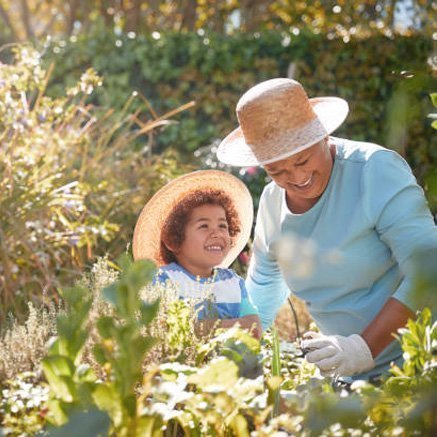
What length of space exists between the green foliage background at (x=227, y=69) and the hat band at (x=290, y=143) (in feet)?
15.5

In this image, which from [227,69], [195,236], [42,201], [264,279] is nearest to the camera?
A: [264,279]

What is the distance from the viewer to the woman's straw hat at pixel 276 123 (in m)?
2.58

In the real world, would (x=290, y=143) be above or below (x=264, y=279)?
above

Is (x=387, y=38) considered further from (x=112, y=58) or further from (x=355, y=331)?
(x=355, y=331)

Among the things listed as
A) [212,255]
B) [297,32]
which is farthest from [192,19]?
[212,255]

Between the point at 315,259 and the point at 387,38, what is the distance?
5437 millimetres

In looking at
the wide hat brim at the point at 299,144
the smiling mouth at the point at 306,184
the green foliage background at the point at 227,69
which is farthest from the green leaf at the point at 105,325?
the green foliage background at the point at 227,69

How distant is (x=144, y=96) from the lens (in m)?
7.58

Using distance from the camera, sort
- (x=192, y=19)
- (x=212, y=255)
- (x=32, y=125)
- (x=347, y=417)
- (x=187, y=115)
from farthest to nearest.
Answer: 1. (x=192, y=19)
2. (x=187, y=115)
3. (x=32, y=125)
4. (x=212, y=255)
5. (x=347, y=417)

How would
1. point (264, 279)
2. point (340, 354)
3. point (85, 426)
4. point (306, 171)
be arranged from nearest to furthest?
point (85, 426)
point (340, 354)
point (306, 171)
point (264, 279)

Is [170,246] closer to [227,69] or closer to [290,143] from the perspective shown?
[290,143]

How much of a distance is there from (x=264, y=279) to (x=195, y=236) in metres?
0.32

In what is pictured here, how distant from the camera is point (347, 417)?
101cm

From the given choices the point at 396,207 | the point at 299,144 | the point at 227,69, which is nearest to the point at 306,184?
the point at 299,144
